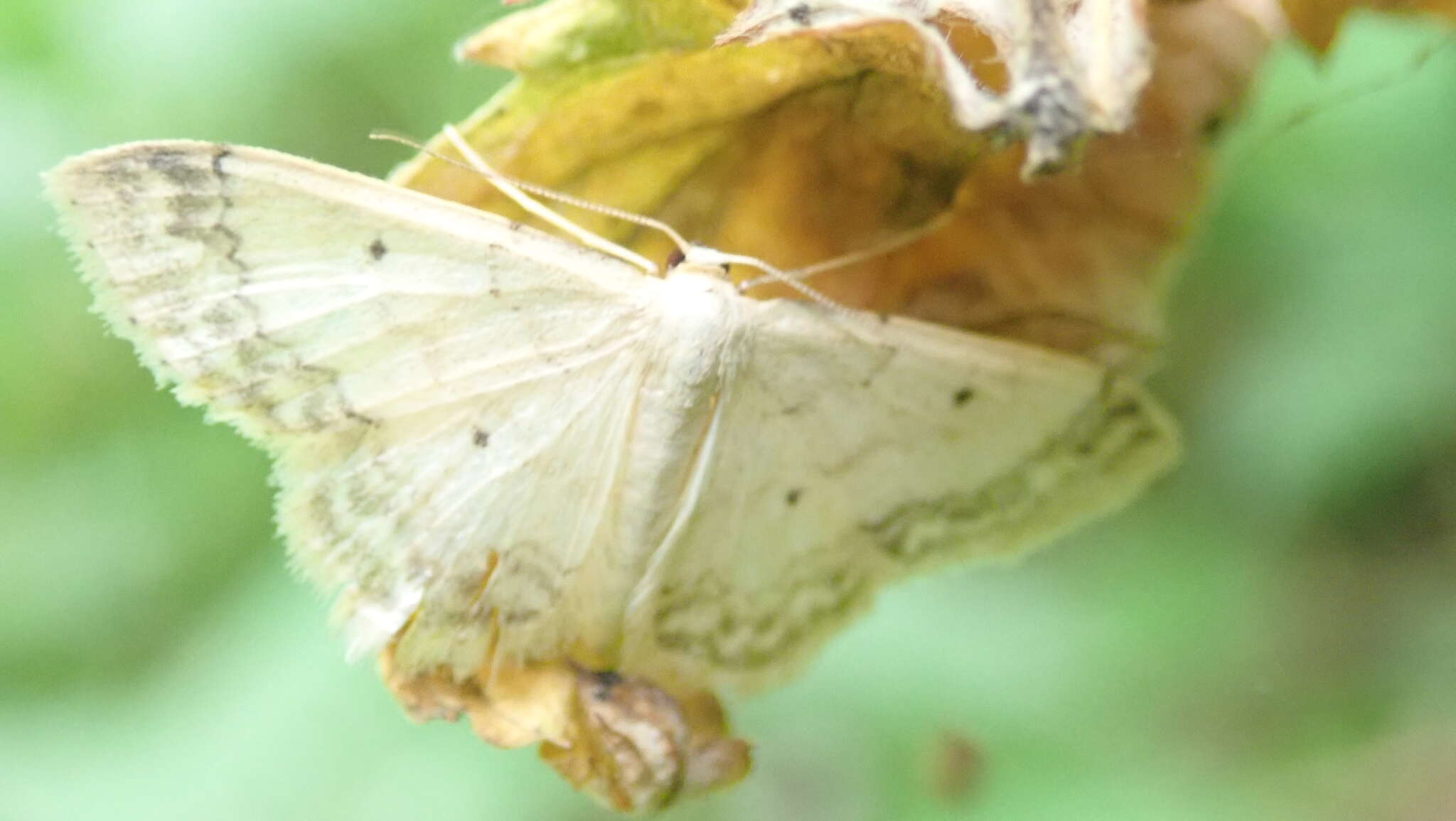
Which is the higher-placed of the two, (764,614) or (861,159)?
(861,159)

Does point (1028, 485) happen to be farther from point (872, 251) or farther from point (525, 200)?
point (525, 200)

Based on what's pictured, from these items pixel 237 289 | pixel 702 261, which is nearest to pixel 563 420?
pixel 702 261

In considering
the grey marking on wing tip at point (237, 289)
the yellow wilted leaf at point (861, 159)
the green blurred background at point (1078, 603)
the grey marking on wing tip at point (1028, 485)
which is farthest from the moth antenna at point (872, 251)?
the green blurred background at point (1078, 603)

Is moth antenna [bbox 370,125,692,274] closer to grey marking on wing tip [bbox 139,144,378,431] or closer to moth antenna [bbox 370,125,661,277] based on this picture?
moth antenna [bbox 370,125,661,277]

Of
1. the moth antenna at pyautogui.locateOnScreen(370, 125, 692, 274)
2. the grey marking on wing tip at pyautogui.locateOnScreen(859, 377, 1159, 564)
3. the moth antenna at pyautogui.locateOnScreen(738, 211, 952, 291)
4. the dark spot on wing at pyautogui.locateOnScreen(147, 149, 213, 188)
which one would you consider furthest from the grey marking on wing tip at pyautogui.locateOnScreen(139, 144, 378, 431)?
the grey marking on wing tip at pyautogui.locateOnScreen(859, 377, 1159, 564)

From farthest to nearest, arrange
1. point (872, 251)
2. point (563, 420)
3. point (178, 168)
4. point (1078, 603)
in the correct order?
point (1078, 603) < point (563, 420) < point (872, 251) < point (178, 168)

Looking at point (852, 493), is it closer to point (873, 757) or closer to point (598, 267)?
point (598, 267)
